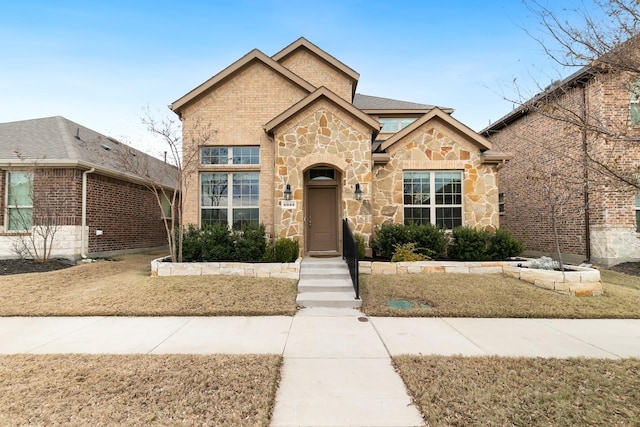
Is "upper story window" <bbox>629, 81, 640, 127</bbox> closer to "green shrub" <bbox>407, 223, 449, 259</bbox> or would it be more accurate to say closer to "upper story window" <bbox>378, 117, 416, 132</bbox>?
"green shrub" <bbox>407, 223, 449, 259</bbox>

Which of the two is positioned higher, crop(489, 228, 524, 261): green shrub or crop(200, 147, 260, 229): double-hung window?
crop(200, 147, 260, 229): double-hung window

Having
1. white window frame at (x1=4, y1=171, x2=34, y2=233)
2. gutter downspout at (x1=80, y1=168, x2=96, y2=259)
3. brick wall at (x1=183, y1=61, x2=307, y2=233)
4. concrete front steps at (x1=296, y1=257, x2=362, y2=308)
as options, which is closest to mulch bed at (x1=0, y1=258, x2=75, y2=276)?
gutter downspout at (x1=80, y1=168, x2=96, y2=259)

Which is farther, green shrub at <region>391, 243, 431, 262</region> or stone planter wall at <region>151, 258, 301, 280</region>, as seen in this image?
green shrub at <region>391, 243, 431, 262</region>

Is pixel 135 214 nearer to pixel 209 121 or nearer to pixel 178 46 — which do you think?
pixel 209 121

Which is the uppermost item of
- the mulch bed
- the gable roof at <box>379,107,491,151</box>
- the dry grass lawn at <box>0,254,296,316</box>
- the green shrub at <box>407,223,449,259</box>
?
the gable roof at <box>379,107,491,151</box>

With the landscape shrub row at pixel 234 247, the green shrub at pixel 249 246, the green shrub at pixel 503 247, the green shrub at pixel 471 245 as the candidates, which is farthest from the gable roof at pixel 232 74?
the green shrub at pixel 503 247

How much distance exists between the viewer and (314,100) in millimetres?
9094

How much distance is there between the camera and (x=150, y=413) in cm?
265

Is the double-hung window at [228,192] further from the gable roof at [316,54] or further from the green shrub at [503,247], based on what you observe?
the green shrub at [503,247]

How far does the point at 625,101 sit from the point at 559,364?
33.8 feet

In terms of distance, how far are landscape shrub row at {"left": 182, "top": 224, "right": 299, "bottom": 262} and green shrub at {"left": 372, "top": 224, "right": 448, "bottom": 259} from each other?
2635 mm

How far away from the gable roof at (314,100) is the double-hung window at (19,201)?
8751mm

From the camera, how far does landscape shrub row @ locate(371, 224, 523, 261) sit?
8758 millimetres

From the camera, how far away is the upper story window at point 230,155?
32.3 ft
